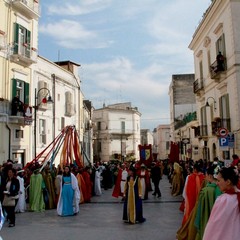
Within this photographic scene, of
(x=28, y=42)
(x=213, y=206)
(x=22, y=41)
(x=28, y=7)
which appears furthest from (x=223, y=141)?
(x=28, y=7)

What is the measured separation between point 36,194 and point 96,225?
4064 mm

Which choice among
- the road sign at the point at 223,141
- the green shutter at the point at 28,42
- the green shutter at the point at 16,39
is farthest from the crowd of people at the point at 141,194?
the green shutter at the point at 28,42

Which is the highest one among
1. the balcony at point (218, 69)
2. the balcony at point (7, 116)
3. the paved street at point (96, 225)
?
the balcony at point (218, 69)

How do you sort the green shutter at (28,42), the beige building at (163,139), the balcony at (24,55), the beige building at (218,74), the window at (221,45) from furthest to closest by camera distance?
the beige building at (163,139), the window at (221,45), the green shutter at (28,42), the beige building at (218,74), the balcony at (24,55)

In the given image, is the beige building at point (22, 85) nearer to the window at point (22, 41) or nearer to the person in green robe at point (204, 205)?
the window at point (22, 41)

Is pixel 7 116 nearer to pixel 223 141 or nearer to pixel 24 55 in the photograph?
pixel 24 55

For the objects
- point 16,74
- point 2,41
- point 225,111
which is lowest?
point 225,111

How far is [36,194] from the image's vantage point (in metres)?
13.5

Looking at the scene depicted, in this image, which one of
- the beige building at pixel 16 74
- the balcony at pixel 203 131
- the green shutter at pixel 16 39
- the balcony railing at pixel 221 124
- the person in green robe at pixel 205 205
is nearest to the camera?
the person in green robe at pixel 205 205

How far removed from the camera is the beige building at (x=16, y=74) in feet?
68.7

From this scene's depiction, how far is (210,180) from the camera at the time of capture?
7000 mm

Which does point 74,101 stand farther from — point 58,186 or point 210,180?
point 210,180

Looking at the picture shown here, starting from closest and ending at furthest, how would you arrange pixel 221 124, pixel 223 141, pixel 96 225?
1. pixel 96 225
2. pixel 223 141
3. pixel 221 124

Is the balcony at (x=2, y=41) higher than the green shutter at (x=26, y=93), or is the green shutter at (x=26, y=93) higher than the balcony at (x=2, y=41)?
the balcony at (x=2, y=41)
